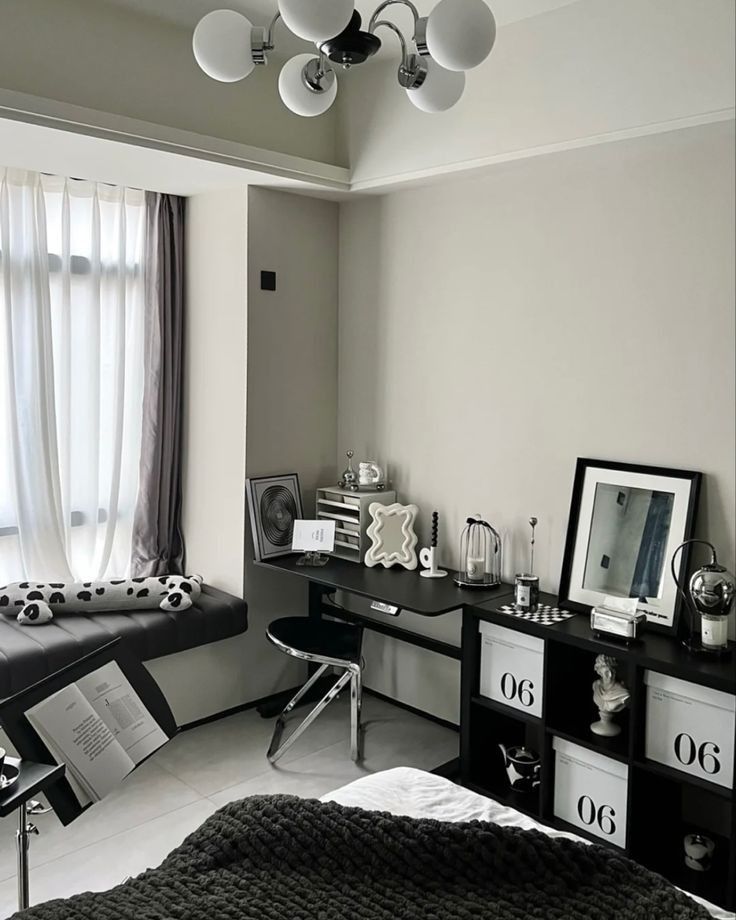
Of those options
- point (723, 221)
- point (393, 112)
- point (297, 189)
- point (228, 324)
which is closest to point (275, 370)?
point (228, 324)

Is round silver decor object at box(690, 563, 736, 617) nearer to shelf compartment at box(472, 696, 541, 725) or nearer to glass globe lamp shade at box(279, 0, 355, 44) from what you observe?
shelf compartment at box(472, 696, 541, 725)

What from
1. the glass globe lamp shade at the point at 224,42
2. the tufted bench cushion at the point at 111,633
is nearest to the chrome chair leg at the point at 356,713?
the tufted bench cushion at the point at 111,633

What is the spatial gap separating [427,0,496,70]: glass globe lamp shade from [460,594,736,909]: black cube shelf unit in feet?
5.76

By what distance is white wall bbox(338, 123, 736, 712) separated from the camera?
8.89ft

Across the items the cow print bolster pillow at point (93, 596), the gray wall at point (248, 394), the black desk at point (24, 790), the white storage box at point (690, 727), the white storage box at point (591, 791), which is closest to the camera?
the black desk at point (24, 790)

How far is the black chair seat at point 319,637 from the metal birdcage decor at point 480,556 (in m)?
0.49

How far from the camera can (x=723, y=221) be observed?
2637 mm

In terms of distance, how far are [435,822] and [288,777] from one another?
1.62 meters

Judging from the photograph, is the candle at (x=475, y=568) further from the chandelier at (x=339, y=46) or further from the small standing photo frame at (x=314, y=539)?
the chandelier at (x=339, y=46)

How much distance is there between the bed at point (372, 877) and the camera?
1551 millimetres

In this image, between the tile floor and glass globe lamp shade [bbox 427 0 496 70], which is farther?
the tile floor

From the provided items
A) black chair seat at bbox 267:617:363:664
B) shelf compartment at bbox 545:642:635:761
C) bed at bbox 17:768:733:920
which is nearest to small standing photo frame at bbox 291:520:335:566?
black chair seat at bbox 267:617:363:664

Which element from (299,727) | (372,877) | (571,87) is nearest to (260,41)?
(571,87)

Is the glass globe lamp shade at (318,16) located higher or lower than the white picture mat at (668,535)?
higher
